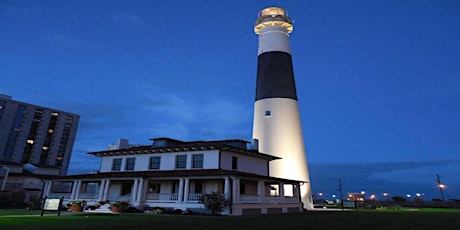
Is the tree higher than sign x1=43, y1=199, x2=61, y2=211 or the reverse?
higher

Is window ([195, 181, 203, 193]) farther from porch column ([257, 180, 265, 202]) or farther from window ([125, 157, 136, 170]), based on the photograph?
window ([125, 157, 136, 170])

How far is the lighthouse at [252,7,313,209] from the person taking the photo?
115 ft

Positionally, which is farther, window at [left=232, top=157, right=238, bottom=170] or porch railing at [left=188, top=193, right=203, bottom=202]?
window at [left=232, top=157, right=238, bottom=170]

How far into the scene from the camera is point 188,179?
84.2ft

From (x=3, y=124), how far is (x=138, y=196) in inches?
3018

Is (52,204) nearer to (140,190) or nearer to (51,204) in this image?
(51,204)

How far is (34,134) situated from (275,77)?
8232 centimetres

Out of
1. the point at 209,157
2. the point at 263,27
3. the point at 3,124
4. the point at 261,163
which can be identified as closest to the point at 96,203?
the point at 209,157

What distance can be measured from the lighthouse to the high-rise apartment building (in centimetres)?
6396

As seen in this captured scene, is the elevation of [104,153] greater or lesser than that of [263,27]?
lesser

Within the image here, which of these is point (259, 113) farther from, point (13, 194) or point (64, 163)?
point (64, 163)

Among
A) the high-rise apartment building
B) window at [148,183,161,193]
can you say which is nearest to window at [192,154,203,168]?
window at [148,183,161,193]

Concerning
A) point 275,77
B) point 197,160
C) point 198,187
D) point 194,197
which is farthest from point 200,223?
point 275,77

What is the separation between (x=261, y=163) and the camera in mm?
32844
